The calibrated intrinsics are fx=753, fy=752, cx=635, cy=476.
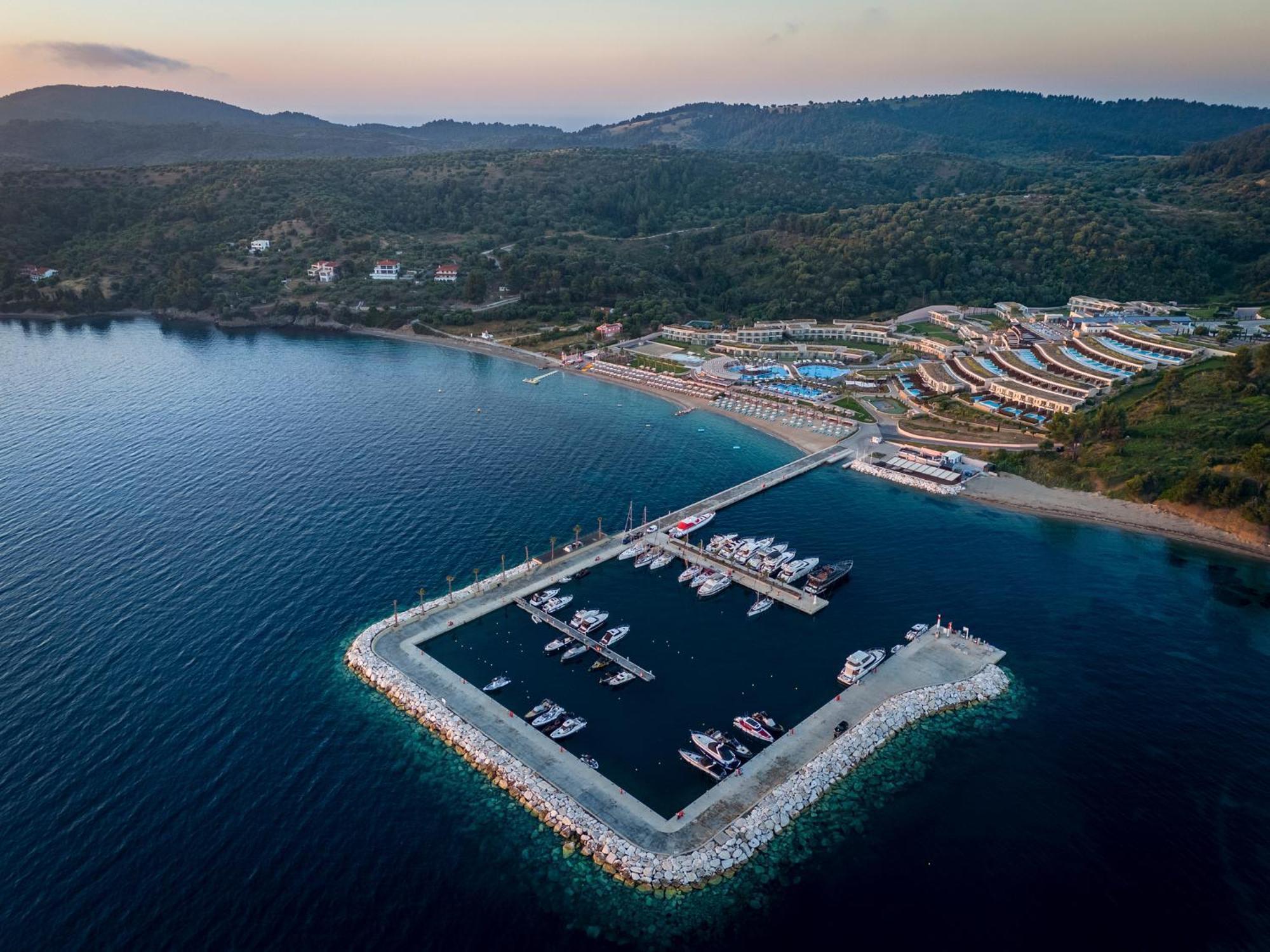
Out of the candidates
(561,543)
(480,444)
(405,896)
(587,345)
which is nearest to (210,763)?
(405,896)

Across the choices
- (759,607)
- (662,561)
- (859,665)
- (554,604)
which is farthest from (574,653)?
(859,665)

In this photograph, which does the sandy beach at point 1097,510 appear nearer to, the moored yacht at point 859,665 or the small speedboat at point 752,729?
the moored yacht at point 859,665

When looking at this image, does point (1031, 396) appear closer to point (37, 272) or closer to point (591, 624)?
point (591, 624)

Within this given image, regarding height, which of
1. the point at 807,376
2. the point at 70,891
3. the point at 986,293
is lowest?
the point at 70,891

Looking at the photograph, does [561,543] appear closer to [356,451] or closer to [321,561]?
[321,561]

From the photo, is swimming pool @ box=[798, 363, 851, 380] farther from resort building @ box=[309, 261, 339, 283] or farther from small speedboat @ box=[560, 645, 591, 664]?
resort building @ box=[309, 261, 339, 283]
